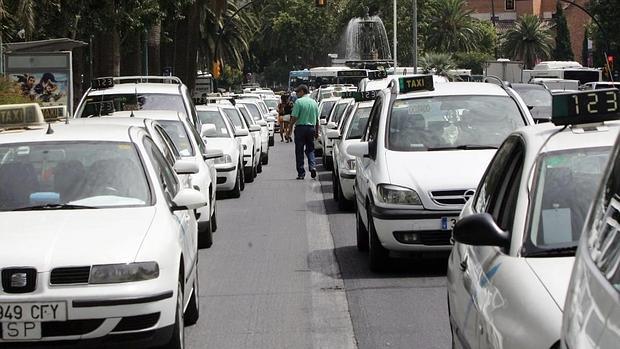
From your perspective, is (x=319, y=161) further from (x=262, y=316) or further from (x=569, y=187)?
(x=569, y=187)

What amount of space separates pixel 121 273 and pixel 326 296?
137 inches

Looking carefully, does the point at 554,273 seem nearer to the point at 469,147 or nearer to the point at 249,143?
the point at 469,147

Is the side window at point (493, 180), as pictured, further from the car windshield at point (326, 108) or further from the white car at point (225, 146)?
the car windshield at point (326, 108)

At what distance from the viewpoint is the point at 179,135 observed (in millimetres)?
14000

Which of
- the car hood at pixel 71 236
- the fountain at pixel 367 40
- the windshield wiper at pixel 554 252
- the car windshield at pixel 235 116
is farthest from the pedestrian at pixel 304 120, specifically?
the fountain at pixel 367 40

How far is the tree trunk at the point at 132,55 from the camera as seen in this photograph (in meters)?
36.4

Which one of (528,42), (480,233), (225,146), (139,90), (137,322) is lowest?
(137,322)

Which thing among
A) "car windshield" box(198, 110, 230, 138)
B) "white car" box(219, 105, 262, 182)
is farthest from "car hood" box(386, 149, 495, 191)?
"white car" box(219, 105, 262, 182)

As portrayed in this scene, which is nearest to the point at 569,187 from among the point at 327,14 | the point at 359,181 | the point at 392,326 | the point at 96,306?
the point at 96,306

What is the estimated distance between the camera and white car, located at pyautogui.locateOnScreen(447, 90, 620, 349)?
4.20 m

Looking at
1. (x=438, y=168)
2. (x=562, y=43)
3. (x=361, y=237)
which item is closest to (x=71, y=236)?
(x=438, y=168)

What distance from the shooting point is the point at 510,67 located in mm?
55062

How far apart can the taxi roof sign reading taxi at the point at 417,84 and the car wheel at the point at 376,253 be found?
82.4 inches

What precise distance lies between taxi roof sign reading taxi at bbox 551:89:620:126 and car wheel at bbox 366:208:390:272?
15.4 feet
